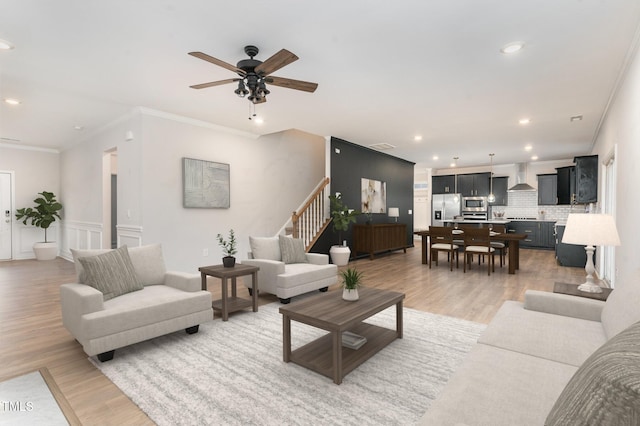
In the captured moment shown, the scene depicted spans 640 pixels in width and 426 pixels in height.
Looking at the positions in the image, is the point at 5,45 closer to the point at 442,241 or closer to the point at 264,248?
the point at 264,248

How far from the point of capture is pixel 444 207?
36.9 ft

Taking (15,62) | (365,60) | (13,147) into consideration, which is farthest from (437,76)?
(13,147)

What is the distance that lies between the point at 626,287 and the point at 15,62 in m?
5.55

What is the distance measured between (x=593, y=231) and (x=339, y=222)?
489 cm

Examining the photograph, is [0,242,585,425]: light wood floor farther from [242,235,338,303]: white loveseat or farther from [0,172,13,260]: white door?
[0,172,13,260]: white door

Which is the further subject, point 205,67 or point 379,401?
point 205,67

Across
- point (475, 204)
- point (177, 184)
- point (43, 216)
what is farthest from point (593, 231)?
point (43, 216)

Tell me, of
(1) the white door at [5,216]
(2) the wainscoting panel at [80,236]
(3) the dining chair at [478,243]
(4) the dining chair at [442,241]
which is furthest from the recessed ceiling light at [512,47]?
(1) the white door at [5,216]

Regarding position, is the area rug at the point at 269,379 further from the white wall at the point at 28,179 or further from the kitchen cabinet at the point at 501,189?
the kitchen cabinet at the point at 501,189

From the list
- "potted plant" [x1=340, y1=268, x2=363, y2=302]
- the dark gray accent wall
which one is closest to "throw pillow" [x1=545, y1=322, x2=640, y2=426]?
"potted plant" [x1=340, y1=268, x2=363, y2=302]

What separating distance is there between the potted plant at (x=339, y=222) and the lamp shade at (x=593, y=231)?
466 cm

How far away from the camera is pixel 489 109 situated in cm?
508

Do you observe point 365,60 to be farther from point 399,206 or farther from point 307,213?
point 399,206

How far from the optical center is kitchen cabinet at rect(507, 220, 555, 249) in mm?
9508
